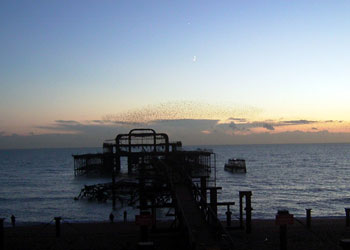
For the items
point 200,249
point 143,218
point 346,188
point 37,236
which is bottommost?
point 346,188

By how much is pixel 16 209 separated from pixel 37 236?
22332mm

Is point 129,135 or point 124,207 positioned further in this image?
point 129,135

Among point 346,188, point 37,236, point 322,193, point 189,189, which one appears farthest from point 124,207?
point 346,188

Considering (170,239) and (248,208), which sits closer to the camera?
(170,239)

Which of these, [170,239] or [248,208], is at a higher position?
[248,208]

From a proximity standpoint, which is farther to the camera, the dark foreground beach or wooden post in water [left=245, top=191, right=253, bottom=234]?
wooden post in water [left=245, top=191, right=253, bottom=234]

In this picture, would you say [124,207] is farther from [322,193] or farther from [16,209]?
[322,193]

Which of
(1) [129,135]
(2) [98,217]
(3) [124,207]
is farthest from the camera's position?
(1) [129,135]

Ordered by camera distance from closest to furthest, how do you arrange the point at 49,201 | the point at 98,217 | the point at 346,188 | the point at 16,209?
the point at 98,217, the point at 16,209, the point at 49,201, the point at 346,188

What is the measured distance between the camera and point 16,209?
4166cm

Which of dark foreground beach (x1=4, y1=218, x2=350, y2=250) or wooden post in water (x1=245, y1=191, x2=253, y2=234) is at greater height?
wooden post in water (x1=245, y1=191, x2=253, y2=234)

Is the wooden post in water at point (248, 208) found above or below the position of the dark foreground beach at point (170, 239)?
above

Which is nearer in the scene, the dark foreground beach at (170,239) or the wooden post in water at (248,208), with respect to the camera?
the dark foreground beach at (170,239)

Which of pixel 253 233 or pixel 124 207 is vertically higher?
pixel 253 233
